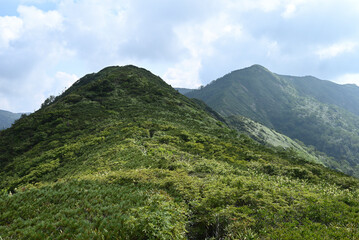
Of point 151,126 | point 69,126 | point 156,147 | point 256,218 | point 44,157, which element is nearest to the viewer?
point 256,218

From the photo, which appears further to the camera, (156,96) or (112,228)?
(156,96)

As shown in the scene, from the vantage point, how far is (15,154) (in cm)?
4650

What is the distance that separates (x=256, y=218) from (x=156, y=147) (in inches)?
970

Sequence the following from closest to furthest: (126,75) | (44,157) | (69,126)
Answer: (44,157) < (69,126) < (126,75)

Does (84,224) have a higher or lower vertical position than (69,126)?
lower

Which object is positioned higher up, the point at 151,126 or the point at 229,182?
the point at 151,126

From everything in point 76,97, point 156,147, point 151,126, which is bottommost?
point 156,147

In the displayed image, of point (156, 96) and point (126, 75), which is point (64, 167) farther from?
point (126, 75)

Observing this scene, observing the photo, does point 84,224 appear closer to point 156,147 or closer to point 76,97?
point 156,147

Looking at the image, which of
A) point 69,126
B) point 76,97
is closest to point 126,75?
point 76,97

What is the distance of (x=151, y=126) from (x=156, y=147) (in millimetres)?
17107

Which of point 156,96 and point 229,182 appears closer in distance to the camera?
point 229,182

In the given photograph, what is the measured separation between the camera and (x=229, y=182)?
1888 centimetres

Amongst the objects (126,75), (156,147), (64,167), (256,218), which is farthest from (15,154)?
(126,75)
